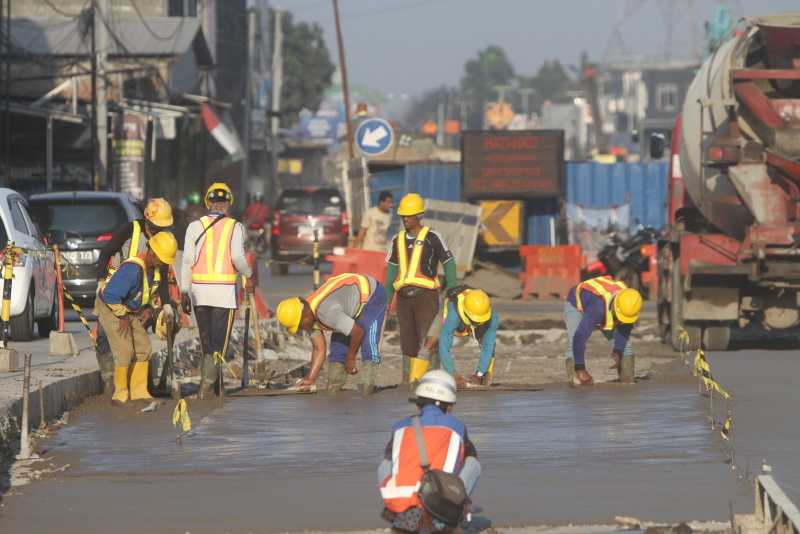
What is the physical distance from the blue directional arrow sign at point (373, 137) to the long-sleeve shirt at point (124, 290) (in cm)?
2002

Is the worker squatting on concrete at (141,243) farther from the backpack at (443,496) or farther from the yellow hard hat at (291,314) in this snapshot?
the backpack at (443,496)

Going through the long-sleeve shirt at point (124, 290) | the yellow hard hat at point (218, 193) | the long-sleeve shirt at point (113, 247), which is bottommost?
the long-sleeve shirt at point (124, 290)

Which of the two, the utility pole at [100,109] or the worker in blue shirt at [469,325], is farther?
the utility pole at [100,109]

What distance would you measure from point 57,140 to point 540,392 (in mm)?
30837

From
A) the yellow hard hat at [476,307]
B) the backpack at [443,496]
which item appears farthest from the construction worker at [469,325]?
the backpack at [443,496]

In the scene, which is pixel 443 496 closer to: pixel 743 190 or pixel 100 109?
pixel 743 190

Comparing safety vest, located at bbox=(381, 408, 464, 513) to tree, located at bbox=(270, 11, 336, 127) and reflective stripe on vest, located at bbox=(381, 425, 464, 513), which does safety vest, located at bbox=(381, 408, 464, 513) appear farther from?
tree, located at bbox=(270, 11, 336, 127)

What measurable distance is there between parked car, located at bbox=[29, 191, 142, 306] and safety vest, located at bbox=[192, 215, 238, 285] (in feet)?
35.5

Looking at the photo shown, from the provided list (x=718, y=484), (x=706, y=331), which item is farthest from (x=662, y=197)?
(x=718, y=484)

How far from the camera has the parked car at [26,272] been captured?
2055 centimetres

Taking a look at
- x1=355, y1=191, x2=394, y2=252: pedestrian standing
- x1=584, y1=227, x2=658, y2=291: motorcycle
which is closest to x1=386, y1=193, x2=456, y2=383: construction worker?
x1=355, y1=191, x2=394, y2=252: pedestrian standing

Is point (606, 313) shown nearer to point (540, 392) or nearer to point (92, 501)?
point (540, 392)

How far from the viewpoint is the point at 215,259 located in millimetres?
15578

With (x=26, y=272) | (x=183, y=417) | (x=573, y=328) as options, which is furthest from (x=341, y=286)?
(x=26, y=272)
